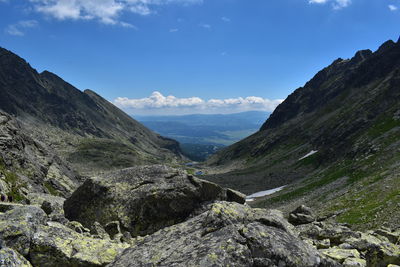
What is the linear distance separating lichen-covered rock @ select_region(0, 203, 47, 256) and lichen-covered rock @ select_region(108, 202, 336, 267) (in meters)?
3.60

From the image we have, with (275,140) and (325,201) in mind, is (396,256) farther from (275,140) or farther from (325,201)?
(275,140)

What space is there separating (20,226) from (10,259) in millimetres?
2724

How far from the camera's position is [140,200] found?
21375mm

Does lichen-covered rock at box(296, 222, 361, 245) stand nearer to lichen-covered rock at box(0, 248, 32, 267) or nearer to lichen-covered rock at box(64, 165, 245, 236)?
lichen-covered rock at box(64, 165, 245, 236)

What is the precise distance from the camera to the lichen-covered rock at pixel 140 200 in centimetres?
2086

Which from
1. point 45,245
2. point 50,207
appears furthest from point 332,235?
point 50,207

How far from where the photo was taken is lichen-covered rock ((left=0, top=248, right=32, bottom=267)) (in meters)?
10.0

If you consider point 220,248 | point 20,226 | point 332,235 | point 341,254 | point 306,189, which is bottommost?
point 306,189

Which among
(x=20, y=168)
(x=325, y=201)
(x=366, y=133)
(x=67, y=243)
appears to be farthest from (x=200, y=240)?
(x=366, y=133)

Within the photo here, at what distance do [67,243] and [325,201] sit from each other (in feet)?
175

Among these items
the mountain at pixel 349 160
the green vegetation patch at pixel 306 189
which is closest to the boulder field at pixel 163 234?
the mountain at pixel 349 160

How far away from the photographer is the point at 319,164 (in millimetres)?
108062

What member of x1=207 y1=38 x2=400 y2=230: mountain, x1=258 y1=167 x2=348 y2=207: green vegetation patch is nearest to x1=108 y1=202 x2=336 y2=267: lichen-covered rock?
x1=207 y1=38 x2=400 y2=230: mountain

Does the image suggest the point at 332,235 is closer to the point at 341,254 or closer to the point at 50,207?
the point at 341,254
